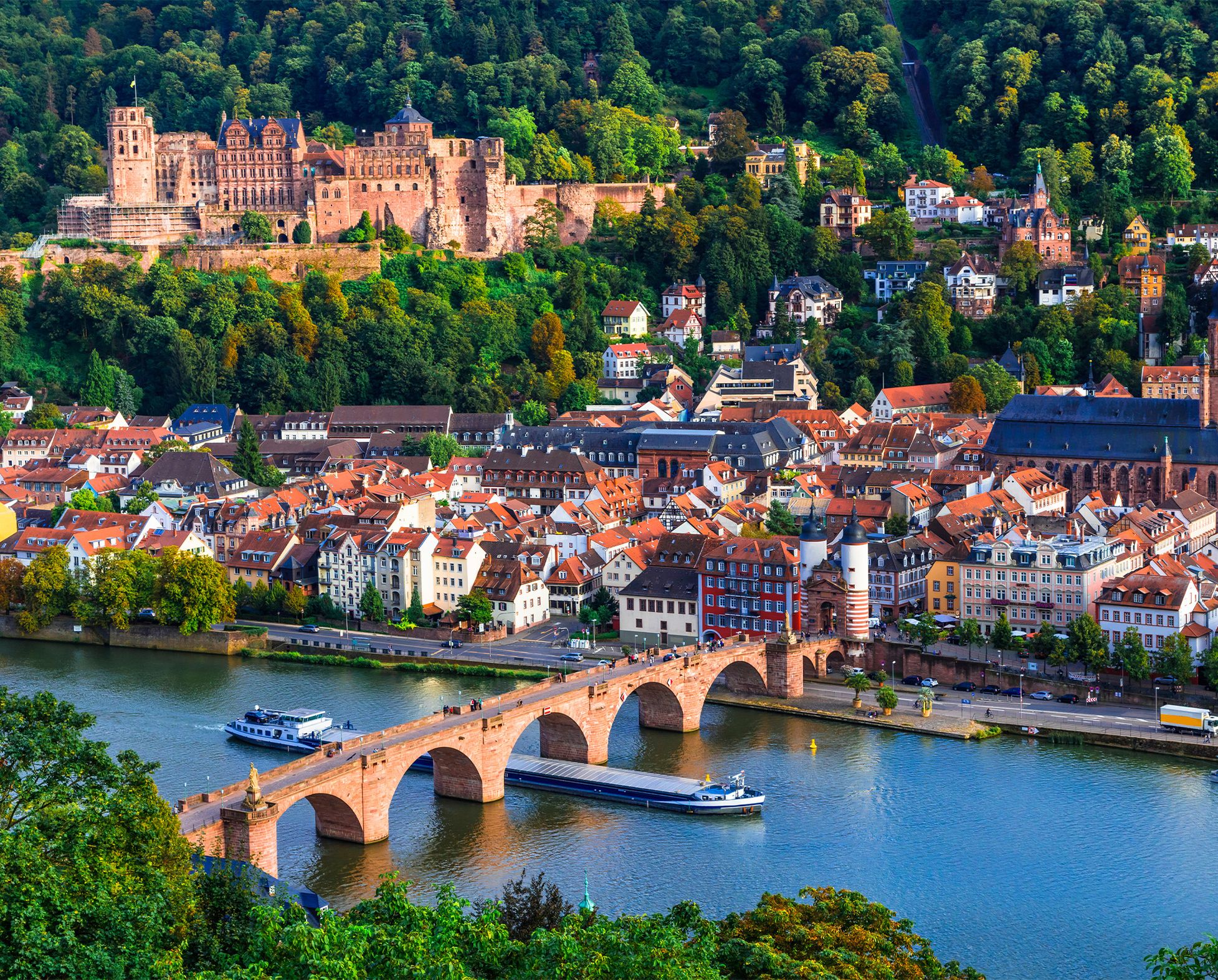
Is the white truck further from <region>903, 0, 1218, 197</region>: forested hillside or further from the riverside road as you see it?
<region>903, 0, 1218, 197</region>: forested hillside

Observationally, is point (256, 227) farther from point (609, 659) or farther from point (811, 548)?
point (811, 548)

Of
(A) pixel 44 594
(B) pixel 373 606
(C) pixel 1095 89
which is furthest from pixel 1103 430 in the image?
(C) pixel 1095 89

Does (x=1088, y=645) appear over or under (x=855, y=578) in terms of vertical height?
under

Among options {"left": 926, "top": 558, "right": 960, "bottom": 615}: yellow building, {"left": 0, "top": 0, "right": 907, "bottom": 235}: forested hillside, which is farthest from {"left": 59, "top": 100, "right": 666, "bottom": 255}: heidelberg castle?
{"left": 926, "top": 558, "right": 960, "bottom": 615}: yellow building

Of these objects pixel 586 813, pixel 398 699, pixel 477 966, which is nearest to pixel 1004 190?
pixel 398 699

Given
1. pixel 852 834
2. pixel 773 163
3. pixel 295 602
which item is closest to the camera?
pixel 852 834

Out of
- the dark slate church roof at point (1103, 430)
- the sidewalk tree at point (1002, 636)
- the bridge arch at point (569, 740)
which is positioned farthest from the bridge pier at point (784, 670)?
the dark slate church roof at point (1103, 430)

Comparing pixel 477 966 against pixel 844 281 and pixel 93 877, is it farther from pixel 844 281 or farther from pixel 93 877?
pixel 844 281
